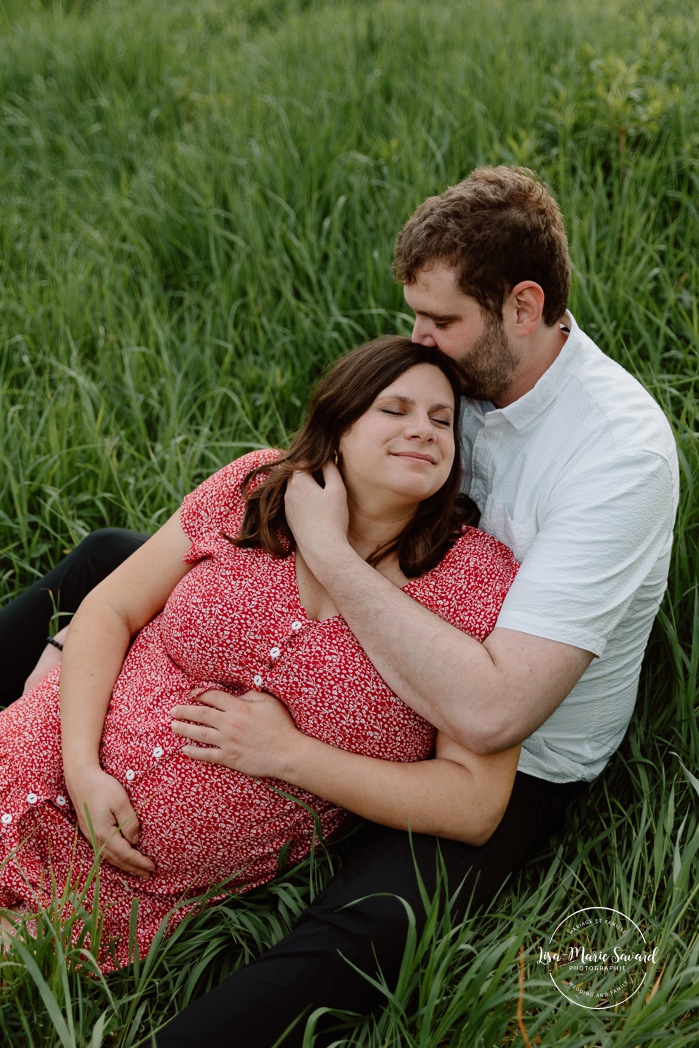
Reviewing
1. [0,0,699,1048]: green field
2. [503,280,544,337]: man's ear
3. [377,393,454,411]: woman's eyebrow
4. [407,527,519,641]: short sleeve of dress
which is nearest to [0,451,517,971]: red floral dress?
[407,527,519,641]: short sleeve of dress

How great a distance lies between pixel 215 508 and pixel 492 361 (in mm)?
774

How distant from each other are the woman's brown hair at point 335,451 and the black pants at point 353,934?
2.02 feet

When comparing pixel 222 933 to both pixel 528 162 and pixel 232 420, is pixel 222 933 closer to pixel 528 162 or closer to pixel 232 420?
pixel 232 420

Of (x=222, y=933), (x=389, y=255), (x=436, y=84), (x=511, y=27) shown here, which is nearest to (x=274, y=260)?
(x=389, y=255)

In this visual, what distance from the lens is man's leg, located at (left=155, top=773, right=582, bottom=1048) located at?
182 cm

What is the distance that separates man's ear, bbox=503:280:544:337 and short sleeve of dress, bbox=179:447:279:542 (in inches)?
30.2

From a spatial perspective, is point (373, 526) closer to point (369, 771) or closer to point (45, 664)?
point (369, 771)

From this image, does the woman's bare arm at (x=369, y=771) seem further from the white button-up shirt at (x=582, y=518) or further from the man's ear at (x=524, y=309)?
the man's ear at (x=524, y=309)

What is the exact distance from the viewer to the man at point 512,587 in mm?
1929

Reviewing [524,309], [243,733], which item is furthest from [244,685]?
[524,309]

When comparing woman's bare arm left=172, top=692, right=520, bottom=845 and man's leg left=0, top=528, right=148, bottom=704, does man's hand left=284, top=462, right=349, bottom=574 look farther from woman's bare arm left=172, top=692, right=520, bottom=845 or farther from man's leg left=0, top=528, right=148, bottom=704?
man's leg left=0, top=528, right=148, bottom=704

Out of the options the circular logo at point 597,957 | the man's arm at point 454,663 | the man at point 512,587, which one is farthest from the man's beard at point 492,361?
the circular logo at point 597,957

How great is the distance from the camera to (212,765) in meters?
2.14

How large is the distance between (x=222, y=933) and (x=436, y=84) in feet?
12.7
